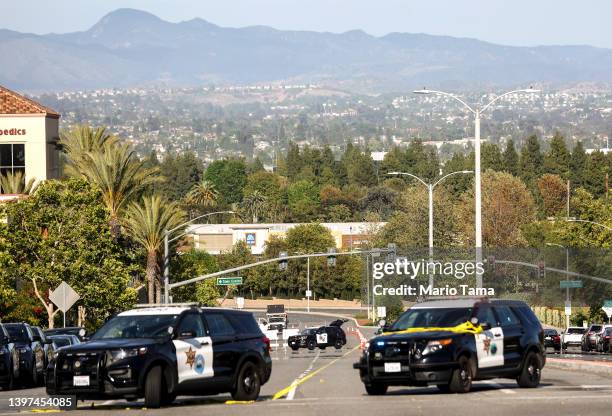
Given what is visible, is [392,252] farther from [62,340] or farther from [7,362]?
[7,362]

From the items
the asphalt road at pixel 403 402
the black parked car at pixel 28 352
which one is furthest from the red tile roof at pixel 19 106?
the asphalt road at pixel 403 402

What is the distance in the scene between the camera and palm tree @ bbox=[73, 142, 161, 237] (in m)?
76.1

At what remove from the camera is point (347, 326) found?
121m

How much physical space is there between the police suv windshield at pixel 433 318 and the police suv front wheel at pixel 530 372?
2.03 m

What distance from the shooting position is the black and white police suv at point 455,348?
2556 cm

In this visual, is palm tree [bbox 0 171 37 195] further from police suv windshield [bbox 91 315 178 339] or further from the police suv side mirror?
the police suv side mirror

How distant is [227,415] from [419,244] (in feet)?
365

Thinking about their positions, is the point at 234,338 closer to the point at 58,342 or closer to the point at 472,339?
the point at 472,339

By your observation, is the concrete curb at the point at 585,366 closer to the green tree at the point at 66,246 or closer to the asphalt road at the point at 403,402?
the asphalt road at the point at 403,402

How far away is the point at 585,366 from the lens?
3678 cm

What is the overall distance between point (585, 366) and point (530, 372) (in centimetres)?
917

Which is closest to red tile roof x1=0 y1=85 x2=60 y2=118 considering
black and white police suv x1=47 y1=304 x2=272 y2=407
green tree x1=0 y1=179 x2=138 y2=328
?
green tree x1=0 y1=179 x2=138 y2=328

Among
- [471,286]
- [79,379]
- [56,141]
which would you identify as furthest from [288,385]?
Result: [471,286]

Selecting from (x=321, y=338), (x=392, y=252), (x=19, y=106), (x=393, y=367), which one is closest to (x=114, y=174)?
(x=321, y=338)
